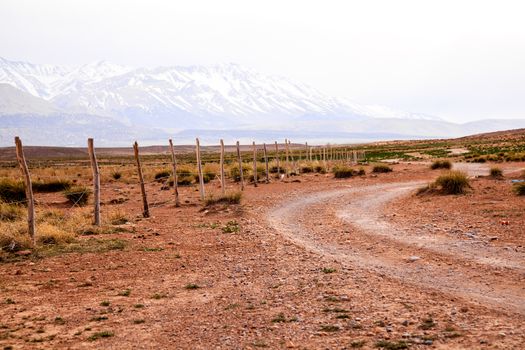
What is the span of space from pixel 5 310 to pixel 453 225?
1104cm

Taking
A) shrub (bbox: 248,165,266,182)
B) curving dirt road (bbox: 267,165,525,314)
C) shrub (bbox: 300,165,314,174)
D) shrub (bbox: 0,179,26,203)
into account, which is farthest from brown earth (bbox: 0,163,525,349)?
shrub (bbox: 300,165,314,174)

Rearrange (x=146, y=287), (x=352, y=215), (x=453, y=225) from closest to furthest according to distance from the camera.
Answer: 1. (x=146, y=287)
2. (x=453, y=225)
3. (x=352, y=215)

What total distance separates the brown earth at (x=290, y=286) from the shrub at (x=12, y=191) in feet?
35.9

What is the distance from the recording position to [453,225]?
14.7 m

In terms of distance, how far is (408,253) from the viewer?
38.3 feet

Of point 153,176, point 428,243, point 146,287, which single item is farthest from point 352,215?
point 153,176

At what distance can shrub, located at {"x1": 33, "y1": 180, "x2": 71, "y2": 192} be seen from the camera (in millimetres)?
30766

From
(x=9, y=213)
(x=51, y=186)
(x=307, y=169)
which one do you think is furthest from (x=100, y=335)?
(x=307, y=169)

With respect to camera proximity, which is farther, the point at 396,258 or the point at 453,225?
the point at 453,225

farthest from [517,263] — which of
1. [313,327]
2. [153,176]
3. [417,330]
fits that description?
[153,176]

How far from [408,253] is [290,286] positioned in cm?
348

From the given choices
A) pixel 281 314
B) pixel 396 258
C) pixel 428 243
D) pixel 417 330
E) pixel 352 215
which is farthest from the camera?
pixel 352 215

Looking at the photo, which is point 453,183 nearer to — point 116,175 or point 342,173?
point 342,173

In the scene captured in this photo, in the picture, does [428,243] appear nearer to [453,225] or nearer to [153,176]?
[453,225]
